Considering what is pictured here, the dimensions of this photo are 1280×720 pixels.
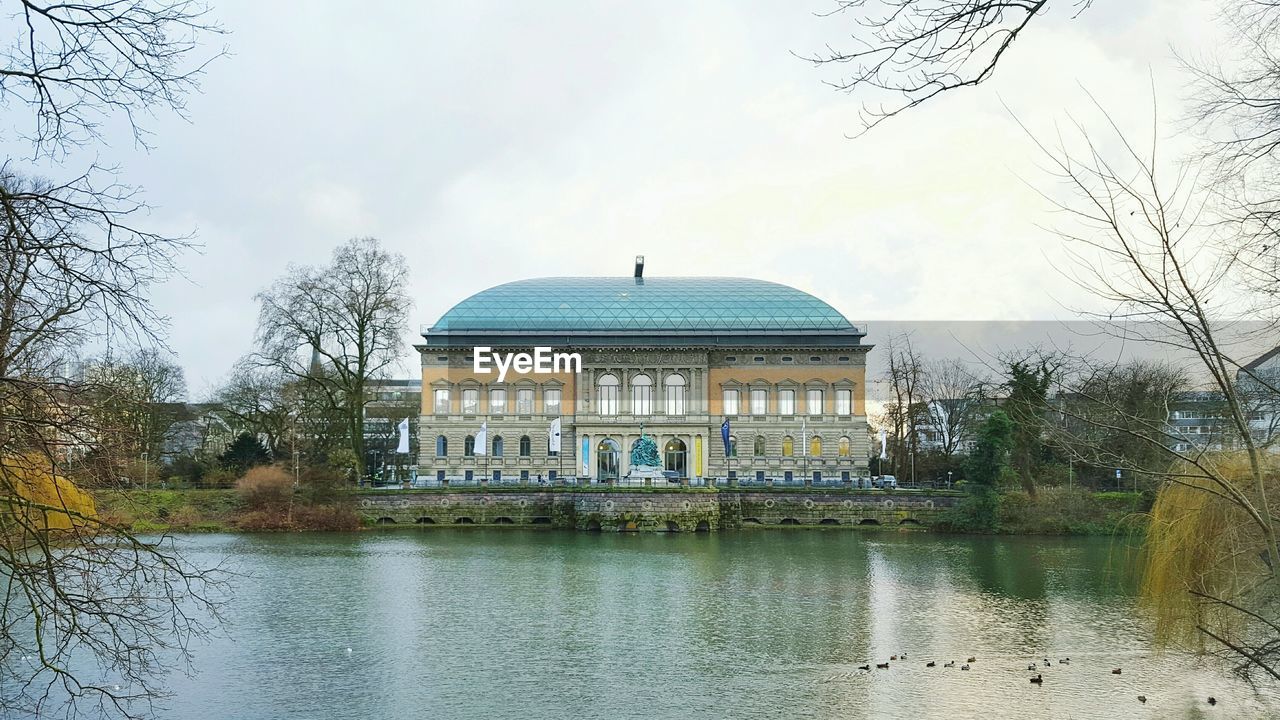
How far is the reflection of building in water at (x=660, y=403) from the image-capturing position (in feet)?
237

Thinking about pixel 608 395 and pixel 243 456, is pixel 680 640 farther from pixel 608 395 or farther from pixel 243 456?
pixel 608 395

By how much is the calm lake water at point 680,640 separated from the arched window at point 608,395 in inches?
1201

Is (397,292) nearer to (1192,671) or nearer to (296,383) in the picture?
(296,383)

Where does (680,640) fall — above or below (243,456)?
below

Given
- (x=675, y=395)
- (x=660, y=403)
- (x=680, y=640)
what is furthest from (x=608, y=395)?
(x=680, y=640)

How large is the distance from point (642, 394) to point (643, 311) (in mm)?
5895

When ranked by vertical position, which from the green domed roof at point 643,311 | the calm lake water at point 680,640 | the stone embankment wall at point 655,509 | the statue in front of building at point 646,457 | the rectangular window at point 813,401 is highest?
the green domed roof at point 643,311

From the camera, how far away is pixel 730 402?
72.8m

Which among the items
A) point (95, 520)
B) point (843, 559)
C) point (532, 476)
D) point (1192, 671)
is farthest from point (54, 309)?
point (532, 476)

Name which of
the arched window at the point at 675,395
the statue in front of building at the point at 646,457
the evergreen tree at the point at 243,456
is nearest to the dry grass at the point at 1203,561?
the statue in front of building at the point at 646,457

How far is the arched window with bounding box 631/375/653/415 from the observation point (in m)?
72.8

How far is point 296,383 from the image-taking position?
62.7 metres

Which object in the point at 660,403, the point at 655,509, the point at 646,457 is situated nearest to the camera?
the point at 655,509

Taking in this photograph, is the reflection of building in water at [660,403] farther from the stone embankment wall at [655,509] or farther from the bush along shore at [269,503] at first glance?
the bush along shore at [269,503]
